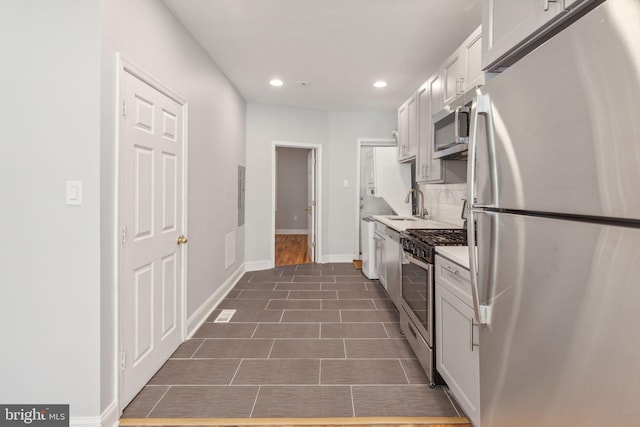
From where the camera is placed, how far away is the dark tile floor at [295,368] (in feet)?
6.61

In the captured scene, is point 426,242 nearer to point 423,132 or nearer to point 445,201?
point 423,132

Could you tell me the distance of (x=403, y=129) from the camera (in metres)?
4.26

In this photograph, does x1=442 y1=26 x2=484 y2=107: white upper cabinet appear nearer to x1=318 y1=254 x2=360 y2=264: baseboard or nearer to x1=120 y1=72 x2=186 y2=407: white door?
x1=120 y1=72 x2=186 y2=407: white door

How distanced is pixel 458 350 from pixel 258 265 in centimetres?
404

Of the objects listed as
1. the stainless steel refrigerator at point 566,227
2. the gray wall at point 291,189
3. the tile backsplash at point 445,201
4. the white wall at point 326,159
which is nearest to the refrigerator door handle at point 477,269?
the stainless steel refrigerator at point 566,227

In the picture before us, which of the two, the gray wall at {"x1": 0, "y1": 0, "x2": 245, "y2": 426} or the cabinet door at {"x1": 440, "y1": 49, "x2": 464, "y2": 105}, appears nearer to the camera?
the gray wall at {"x1": 0, "y1": 0, "x2": 245, "y2": 426}

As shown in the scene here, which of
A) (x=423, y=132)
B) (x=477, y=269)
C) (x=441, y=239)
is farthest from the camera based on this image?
(x=423, y=132)

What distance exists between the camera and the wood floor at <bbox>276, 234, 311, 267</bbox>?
6301 millimetres

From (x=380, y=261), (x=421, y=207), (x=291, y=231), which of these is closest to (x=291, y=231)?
(x=291, y=231)

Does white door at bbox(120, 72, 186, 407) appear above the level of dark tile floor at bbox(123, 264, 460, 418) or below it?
above

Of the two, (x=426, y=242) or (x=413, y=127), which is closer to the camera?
(x=426, y=242)

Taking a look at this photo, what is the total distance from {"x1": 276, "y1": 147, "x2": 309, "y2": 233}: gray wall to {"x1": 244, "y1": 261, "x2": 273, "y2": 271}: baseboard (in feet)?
14.8

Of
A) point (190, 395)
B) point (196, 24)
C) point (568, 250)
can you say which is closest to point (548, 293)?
point (568, 250)

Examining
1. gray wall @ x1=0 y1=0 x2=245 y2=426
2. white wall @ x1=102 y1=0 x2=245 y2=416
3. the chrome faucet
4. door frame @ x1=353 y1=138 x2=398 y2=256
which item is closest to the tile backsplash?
the chrome faucet
